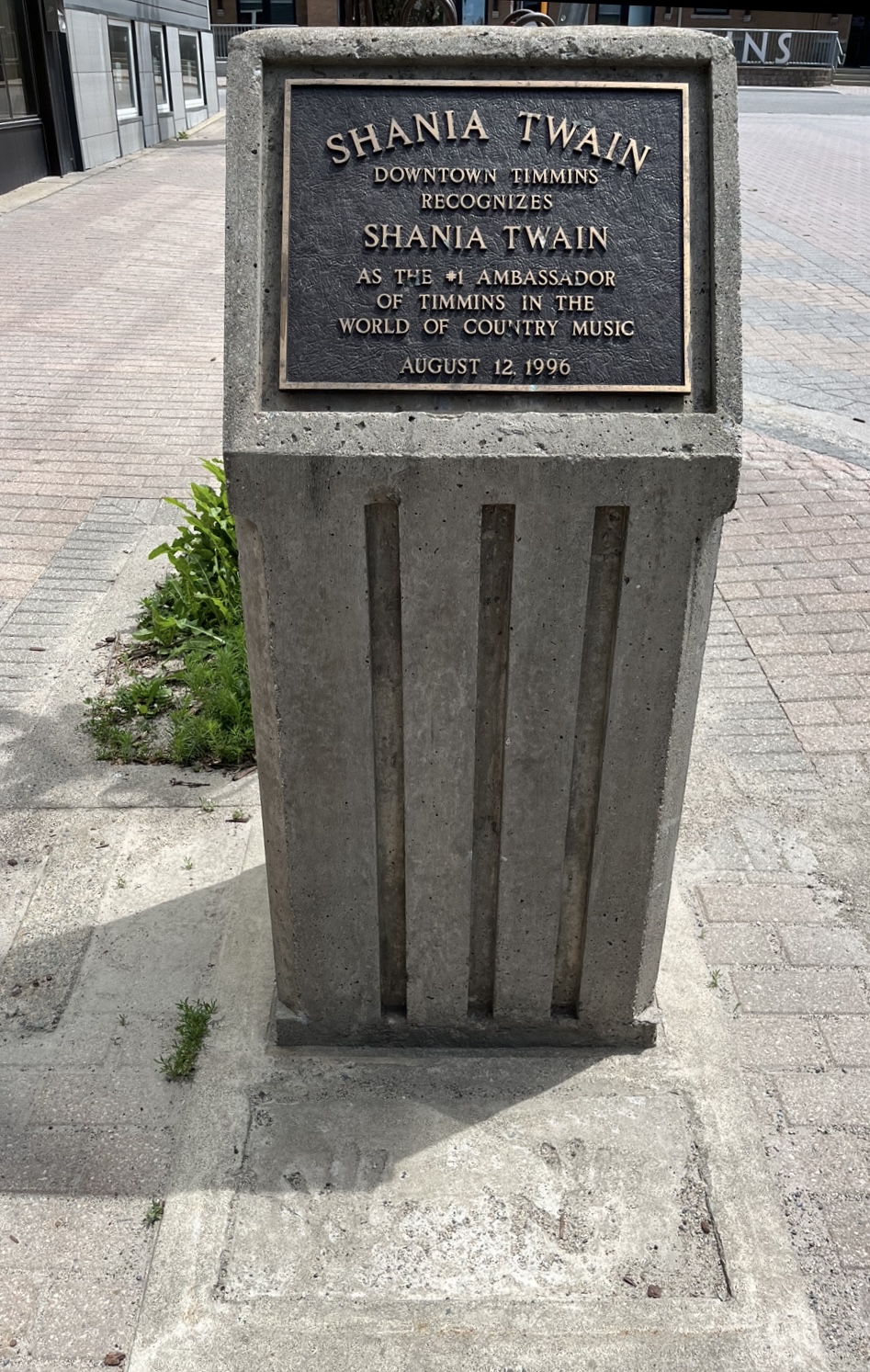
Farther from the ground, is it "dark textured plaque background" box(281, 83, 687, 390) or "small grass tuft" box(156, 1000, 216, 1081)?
"dark textured plaque background" box(281, 83, 687, 390)

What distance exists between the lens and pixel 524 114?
2.38 m

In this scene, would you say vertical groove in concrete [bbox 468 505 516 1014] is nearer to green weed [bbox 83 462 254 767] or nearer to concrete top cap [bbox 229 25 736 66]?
concrete top cap [bbox 229 25 736 66]

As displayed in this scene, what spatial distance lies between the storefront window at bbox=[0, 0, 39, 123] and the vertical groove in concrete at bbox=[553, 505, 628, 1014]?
52.5ft

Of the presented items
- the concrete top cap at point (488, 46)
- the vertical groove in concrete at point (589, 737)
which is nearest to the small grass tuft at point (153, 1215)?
the vertical groove in concrete at point (589, 737)

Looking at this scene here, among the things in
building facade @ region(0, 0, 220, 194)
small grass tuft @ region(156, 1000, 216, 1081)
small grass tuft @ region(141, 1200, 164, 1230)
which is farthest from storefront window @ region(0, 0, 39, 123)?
small grass tuft @ region(141, 1200, 164, 1230)

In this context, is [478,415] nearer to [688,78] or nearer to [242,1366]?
[688,78]

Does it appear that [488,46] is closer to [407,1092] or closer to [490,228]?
[490,228]

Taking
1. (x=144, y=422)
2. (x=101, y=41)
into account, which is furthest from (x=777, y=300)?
(x=101, y=41)

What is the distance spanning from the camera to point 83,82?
1714cm

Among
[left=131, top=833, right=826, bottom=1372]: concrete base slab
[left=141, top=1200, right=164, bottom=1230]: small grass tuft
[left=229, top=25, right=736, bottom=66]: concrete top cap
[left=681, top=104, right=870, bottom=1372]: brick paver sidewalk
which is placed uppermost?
[left=229, top=25, right=736, bottom=66]: concrete top cap

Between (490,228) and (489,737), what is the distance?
3.69 ft

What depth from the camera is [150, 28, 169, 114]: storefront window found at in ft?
71.5

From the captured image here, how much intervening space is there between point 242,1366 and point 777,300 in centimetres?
1063

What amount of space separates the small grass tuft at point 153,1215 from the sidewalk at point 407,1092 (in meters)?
0.02
